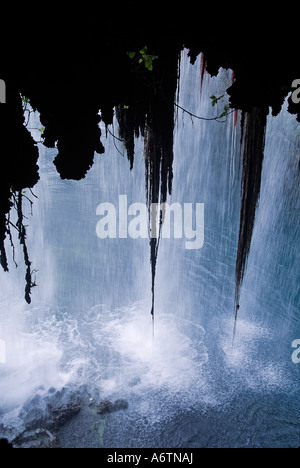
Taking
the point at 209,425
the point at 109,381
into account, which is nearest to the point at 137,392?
the point at 109,381

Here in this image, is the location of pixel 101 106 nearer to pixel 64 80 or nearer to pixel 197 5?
pixel 64 80

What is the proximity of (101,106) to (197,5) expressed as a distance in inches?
45.9

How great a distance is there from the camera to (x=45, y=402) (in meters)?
7.14

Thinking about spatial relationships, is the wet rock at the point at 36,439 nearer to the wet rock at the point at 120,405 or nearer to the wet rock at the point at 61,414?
the wet rock at the point at 61,414

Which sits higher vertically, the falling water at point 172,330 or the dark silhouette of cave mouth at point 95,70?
the dark silhouette of cave mouth at point 95,70

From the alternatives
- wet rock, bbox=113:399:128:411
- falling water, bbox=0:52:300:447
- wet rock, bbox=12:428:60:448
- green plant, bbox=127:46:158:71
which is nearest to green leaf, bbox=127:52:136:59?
green plant, bbox=127:46:158:71
